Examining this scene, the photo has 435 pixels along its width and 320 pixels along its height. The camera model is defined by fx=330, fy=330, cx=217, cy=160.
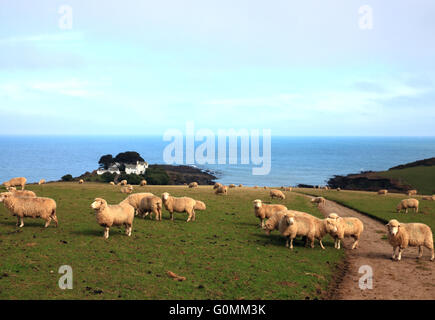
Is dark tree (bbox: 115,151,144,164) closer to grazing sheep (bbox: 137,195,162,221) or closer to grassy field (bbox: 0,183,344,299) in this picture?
grassy field (bbox: 0,183,344,299)

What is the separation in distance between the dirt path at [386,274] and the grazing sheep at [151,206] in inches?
445

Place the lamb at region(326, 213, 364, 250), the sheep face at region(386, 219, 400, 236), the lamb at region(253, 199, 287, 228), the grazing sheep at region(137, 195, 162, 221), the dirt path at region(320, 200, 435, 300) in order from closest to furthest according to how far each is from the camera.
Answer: the dirt path at region(320, 200, 435, 300), the sheep face at region(386, 219, 400, 236), the lamb at region(326, 213, 364, 250), the grazing sheep at region(137, 195, 162, 221), the lamb at region(253, 199, 287, 228)

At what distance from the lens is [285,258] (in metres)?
15.0

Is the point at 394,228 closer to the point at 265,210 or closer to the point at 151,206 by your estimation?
the point at 265,210

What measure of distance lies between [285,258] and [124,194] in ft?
75.8

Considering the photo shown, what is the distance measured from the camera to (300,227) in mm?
17016

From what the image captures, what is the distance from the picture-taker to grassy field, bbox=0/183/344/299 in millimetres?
10719

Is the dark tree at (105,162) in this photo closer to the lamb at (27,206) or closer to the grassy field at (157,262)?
the grassy field at (157,262)

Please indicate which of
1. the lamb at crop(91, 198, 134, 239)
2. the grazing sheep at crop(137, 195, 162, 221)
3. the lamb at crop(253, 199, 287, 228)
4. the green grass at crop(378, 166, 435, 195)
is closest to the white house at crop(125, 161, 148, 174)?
the grazing sheep at crop(137, 195, 162, 221)

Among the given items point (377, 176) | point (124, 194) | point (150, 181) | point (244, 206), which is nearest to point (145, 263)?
point (244, 206)

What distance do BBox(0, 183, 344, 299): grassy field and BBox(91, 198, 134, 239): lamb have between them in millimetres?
651

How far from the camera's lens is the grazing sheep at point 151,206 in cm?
2084

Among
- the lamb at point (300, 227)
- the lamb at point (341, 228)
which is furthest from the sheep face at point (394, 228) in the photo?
the lamb at point (300, 227)
